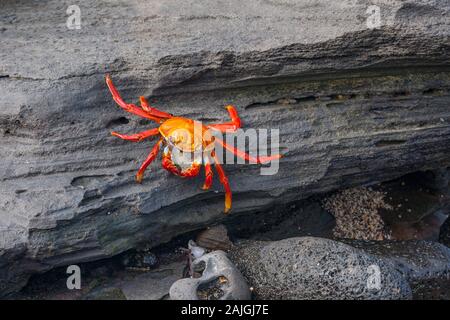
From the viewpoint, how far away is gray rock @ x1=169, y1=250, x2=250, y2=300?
4016 mm

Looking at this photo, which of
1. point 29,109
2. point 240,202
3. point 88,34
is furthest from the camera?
point 240,202

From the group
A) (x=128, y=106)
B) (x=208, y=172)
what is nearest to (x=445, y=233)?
(x=208, y=172)

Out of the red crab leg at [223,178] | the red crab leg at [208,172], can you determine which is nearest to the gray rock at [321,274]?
the red crab leg at [223,178]

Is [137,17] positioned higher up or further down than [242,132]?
higher up

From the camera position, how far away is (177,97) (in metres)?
4.42

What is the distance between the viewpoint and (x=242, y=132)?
4.47 metres

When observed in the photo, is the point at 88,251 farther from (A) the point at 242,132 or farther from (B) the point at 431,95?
(B) the point at 431,95

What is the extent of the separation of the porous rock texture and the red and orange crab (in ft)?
0.38

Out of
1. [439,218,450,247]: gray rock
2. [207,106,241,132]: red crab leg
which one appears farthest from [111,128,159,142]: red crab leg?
[439,218,450,247]: gray rock

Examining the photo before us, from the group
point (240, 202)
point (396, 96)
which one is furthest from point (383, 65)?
point (240, 202)

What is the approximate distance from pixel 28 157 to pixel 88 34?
1.03 m

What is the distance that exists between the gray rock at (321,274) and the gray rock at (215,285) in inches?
8.4

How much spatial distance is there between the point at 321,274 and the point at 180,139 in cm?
136

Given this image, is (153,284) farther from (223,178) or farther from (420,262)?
(420,262)
